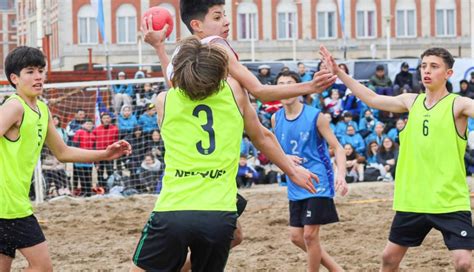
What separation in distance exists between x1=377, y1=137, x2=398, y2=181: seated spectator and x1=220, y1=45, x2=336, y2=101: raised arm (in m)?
12.9

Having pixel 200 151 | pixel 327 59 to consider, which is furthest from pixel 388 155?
pixel 200 151

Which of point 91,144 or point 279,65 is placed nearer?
point 91,144

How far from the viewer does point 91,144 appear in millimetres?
16750

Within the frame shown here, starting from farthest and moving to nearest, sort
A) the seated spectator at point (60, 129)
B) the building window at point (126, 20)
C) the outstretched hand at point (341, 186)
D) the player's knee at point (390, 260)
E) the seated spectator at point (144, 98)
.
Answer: the building window at point (126, 20), the seated spectator at point (144, 98), the seated spectator at point (60, 129), the outstretched hand at point (341, 186), the player's knee at point (390, 260)

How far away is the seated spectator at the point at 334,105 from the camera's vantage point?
62.9 ft

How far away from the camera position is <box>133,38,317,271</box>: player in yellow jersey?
184 inches

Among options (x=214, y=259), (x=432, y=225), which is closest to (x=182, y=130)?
(x=214, y=259)

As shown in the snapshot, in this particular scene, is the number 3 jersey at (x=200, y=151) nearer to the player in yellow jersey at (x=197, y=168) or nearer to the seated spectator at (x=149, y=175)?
the player in yellow jersey at (x=197, y=168)

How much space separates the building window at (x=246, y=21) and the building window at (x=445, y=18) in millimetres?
11792

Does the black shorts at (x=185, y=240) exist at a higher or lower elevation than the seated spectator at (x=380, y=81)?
lower

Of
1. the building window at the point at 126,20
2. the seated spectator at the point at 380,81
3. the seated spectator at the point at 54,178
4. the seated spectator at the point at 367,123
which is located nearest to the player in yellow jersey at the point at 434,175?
the seated spectator at the point at 54,178

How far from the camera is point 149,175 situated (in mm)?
17375

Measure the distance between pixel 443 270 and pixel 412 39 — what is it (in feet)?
182

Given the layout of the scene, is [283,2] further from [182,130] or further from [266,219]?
[182,130]
